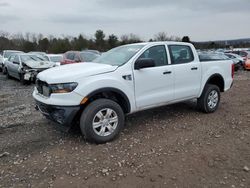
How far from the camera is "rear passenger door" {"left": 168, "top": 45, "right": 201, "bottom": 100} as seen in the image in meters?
5.36

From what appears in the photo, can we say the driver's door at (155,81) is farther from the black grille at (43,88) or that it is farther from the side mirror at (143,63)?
the black grille at (43,88)

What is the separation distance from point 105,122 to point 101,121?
81 millimetres

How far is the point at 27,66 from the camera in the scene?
37.4 feet

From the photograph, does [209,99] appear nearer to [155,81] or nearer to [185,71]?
[185,71]

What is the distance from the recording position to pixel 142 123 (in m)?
5.43

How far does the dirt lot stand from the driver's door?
1.94ft

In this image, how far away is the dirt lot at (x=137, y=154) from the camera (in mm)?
3262

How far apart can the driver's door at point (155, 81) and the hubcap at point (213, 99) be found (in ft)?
4.47

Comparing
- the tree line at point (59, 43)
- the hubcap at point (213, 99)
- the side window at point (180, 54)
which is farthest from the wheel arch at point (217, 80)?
the tree line at point (59, 43)

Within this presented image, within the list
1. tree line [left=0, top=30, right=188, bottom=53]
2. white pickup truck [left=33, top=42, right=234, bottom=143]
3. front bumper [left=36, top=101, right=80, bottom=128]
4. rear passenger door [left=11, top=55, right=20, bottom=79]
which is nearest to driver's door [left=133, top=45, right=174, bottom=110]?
white pickup truck [left=33, top=42, right=234, bottom=143]

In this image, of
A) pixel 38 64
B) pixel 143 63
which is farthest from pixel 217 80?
pixel 38 64

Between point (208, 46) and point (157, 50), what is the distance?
→ 56.8 metres

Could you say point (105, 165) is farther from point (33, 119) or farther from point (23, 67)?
point (23, 67)

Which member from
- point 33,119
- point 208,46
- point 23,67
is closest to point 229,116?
point 33,119
